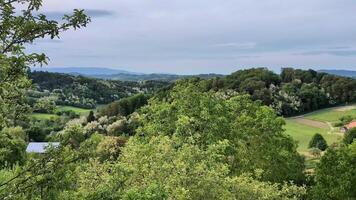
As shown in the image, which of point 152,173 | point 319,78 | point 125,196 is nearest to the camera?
point 125,196

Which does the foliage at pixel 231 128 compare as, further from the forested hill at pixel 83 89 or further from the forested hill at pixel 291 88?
the forested hill at pixel 83 89

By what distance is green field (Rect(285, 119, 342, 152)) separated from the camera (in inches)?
3076

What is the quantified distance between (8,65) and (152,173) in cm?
1171

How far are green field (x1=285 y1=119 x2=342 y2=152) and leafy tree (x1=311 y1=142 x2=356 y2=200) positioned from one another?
43.5 metres

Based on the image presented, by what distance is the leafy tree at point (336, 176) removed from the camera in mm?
28859

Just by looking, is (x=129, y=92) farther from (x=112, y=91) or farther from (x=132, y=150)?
(x=132, y=150)

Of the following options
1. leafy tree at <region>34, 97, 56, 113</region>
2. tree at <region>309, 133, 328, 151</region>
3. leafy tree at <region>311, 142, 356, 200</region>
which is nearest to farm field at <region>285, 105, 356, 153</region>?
tree at <region>309, 133, 328, 151</region>

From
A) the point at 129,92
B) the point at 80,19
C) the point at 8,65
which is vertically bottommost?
the point at 129,92

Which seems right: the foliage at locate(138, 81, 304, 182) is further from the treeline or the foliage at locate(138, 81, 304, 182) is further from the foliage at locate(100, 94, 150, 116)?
the foliage at locate(100, 94, 150, 116)

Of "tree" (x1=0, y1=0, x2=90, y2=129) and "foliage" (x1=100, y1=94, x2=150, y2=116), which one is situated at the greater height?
"tree" (x1=0, y1=0, x2=90, y2=129)

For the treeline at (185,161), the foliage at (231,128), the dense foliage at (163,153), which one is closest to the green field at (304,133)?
the treeline at (185,161)

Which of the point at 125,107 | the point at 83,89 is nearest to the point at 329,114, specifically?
the point at 125,107

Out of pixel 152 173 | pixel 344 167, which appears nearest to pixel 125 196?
pixel 152 173

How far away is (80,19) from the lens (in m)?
8.23
